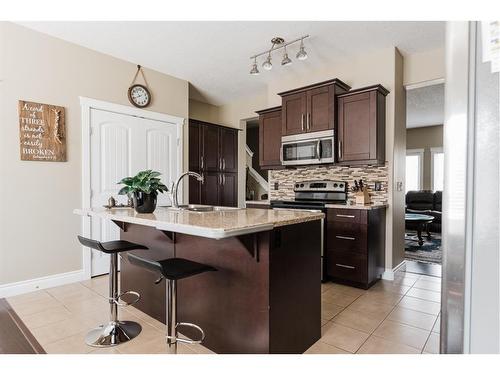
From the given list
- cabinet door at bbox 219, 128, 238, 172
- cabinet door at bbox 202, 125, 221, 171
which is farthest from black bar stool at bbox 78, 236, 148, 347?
cabinet door at bbox 219, 128, 238, 172

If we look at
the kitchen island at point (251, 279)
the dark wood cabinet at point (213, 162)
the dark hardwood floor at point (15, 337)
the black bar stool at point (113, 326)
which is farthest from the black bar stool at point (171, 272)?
the dark wood cabinet at point (213, 162)

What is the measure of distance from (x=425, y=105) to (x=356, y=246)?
4366 mm

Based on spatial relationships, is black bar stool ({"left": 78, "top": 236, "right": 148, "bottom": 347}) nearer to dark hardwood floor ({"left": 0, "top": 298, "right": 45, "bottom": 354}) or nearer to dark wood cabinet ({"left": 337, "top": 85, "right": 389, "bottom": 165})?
dark hardwood floor ({"left": 0, "top": 298, "right": 45, "bottom": 354})

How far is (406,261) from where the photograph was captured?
4.18 meters

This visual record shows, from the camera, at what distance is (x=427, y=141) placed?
313 inches

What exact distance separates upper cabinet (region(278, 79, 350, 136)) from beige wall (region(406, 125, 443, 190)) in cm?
558

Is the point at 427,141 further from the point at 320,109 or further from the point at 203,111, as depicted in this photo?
the point at 203,111

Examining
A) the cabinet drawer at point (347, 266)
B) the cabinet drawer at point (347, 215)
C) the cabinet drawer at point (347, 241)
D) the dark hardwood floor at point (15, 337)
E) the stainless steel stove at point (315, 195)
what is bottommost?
the dark hardwood floor at point (15, 337)

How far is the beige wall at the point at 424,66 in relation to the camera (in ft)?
11.2

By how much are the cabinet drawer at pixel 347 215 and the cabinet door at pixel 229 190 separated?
93.1 inches

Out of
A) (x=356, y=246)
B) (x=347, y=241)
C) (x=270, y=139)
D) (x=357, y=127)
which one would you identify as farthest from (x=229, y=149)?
(x=356, y=246)

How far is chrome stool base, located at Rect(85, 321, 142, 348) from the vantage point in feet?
6.55

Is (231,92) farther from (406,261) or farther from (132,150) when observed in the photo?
(406,261)

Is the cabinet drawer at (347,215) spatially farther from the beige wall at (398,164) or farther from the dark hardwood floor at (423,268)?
the dark hardwood floor at (423,268)
